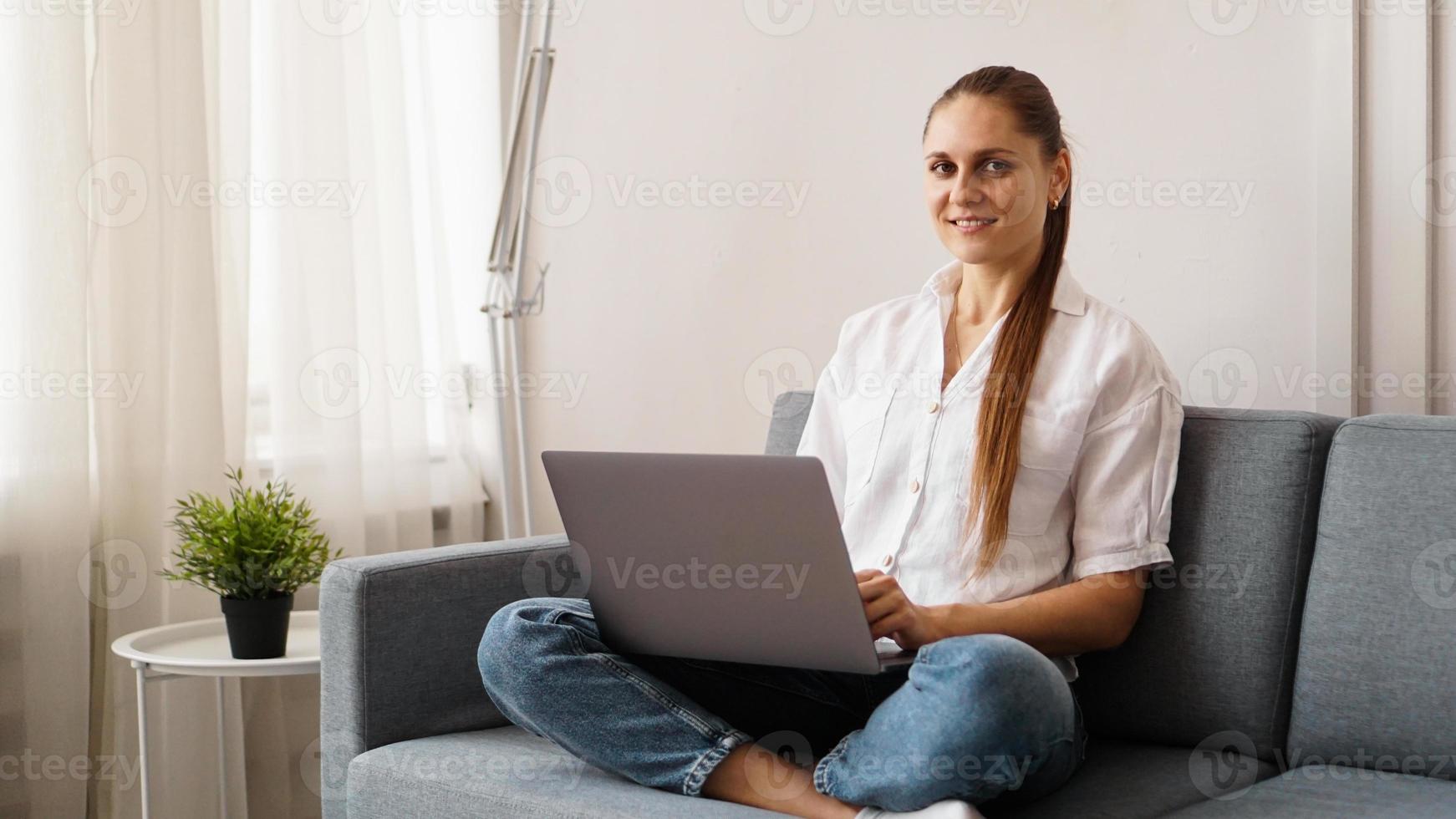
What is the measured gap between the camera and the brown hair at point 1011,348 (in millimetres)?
1394

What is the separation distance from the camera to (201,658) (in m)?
1.72

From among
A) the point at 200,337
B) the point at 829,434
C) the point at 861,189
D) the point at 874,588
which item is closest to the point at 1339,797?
the point at 874,588

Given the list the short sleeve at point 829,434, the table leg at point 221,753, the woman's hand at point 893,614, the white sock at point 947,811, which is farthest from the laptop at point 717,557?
the table leg at point 221,753

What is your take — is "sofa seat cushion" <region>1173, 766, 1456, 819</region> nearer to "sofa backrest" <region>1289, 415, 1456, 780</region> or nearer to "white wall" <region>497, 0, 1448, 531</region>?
"sofa backrest" <region>1289, 415, 1456, 780</region>

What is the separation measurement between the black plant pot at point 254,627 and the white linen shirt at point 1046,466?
2.46 ft

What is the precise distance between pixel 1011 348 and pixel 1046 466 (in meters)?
0.14

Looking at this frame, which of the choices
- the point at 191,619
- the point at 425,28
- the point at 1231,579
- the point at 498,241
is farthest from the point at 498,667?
the point at 425,28

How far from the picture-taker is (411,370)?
2.41 meters

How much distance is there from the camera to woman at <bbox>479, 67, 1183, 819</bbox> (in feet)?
3.69

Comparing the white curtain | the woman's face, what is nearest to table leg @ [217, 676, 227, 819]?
the white curtain

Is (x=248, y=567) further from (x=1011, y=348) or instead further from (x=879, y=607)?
(x=1011, y=348)

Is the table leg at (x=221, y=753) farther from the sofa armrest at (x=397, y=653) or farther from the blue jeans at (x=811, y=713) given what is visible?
the blue jeans at (x=811, y=713)

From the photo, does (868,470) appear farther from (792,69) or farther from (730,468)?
(792,69)

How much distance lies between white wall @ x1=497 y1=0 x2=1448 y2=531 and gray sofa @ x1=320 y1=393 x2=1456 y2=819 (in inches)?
12.5
